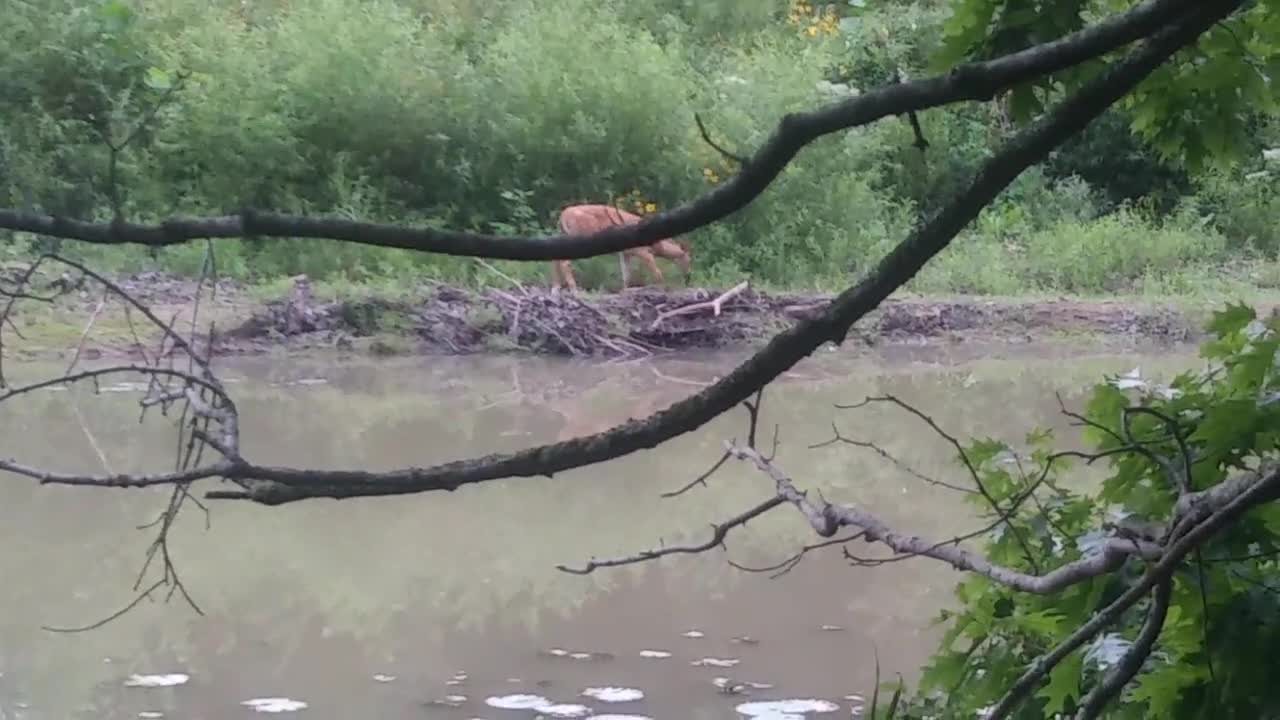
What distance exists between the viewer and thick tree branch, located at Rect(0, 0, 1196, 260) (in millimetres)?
1490

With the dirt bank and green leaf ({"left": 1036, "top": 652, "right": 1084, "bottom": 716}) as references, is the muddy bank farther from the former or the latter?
green leaf ({"left": 1036, "top": 652, "right": 1084, "bottom": 716})

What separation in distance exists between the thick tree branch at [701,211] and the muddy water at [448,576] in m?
1.80

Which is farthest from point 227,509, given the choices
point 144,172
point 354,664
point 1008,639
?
point 144,172

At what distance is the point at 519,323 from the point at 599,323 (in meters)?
0.56

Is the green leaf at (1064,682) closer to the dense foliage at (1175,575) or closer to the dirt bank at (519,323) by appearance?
the dense foliage at (1175,575)

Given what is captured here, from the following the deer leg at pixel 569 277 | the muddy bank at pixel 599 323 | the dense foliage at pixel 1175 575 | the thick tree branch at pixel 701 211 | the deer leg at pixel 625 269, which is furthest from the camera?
the deer leg at pixel 625 269

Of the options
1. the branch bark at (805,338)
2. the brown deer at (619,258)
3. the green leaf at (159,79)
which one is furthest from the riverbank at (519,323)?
the branch bark at (805,338)

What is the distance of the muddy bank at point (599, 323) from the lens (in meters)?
10.9

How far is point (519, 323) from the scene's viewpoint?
35.8 ft

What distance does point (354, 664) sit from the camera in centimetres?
505

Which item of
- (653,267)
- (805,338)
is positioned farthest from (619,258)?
(805,338)

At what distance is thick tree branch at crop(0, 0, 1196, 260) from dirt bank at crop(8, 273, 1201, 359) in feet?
29.5

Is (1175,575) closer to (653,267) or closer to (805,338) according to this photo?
(805,338)

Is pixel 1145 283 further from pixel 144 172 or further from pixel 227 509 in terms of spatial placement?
pixel 227 509
